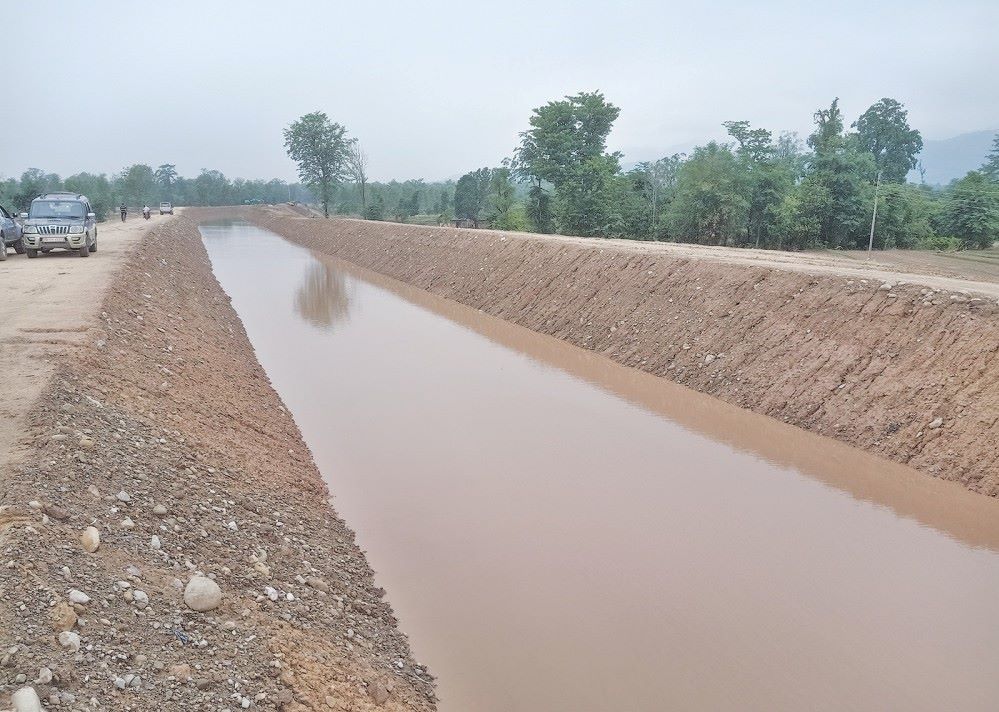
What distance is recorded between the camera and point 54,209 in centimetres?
2034

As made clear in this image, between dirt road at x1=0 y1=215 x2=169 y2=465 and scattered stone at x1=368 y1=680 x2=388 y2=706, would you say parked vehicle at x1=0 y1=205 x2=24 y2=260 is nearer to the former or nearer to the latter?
dirt road at x1=0 y1=215 x2=169 y2=465

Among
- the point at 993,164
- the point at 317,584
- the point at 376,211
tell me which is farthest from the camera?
the point at 993,164

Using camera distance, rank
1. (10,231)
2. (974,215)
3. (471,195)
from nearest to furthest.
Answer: (10,231) → (974,215) → (471,195)

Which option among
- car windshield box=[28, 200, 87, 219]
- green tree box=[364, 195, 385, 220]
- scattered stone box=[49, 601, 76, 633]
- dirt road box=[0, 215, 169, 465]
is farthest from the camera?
green tree box=[364, 195, 385, 220]

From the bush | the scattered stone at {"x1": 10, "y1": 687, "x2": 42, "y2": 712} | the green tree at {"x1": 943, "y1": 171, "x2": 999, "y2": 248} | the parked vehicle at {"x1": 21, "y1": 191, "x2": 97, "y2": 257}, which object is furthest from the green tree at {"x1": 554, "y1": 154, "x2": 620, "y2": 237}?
the scattered stone at {"x1": 10, "y1": 687, "x2": 42, "y2": 712}

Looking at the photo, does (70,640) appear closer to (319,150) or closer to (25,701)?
(25,701)

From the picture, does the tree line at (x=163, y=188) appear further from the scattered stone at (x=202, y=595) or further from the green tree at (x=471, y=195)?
the scattered stone at (x=202, y=595)

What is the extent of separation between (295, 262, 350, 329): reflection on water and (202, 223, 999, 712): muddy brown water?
7737mm

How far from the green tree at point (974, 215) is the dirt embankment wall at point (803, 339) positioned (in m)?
26.7

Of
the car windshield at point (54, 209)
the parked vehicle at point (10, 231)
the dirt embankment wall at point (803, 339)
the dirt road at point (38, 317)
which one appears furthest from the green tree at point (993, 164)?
the parked vehicle at point (10, 231)

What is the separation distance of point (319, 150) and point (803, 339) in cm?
6213

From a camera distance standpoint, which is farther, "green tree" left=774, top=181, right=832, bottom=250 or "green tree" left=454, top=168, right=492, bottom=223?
"green tree" left=454, top=168, right=492, bottom=223

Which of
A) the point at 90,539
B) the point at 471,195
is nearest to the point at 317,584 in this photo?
the point at 90,539

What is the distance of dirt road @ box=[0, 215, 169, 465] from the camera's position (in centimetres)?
708
